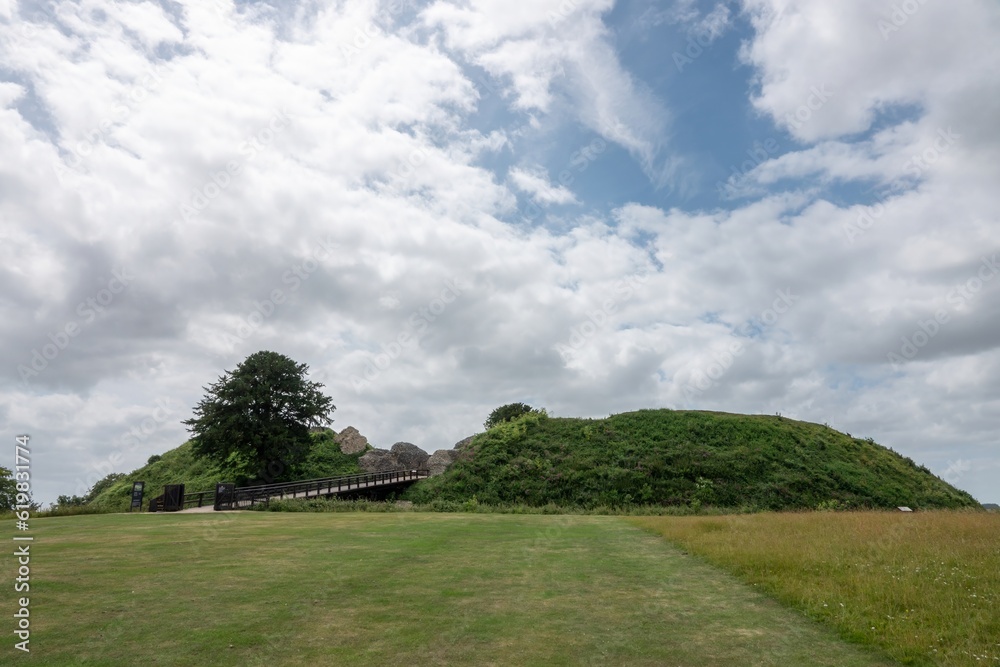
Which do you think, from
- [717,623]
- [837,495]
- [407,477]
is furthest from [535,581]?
[407,477]

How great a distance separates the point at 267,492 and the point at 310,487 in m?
6.50

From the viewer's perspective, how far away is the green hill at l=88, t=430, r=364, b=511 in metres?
51.0

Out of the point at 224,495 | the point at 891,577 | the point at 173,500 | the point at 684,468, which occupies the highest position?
the point at 684,468

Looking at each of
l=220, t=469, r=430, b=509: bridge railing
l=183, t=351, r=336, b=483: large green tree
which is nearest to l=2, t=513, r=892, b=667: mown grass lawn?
l=220, t=469, r=430, b=509: bridge railing

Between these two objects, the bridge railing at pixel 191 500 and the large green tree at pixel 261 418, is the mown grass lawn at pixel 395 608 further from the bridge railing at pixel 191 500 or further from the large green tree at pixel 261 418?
the large green tree at pixel 261 418

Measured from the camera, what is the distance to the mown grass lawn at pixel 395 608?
23.1 feet

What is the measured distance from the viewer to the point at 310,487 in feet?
133

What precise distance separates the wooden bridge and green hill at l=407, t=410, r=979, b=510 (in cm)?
336

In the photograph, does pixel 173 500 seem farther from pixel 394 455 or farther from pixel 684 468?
pixel 684 468

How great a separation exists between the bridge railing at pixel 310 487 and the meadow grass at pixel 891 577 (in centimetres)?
2514

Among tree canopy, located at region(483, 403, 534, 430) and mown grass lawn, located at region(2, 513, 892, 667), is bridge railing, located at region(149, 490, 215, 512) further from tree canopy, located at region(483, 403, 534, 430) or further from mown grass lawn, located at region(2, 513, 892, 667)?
tree canopy, located at region(483, 403, 534, 430)

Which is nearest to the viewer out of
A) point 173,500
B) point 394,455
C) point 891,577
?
point 891,577

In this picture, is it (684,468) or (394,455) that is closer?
(684,468)

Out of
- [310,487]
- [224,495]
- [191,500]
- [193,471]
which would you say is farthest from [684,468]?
[193,471]
